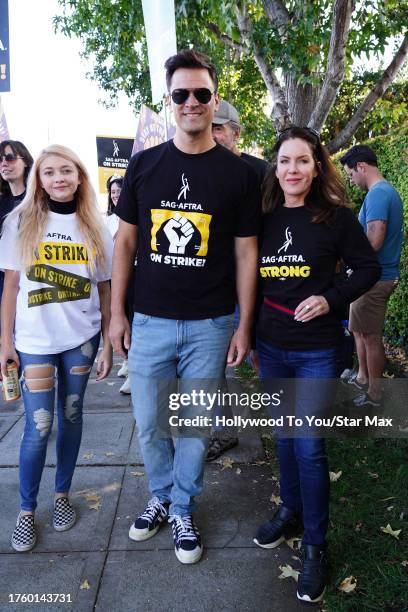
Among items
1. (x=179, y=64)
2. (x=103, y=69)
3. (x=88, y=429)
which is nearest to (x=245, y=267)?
(x=179, y=64)

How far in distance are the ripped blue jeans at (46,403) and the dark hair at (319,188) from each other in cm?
122

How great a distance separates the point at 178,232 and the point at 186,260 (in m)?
0.13

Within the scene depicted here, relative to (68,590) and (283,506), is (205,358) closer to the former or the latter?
(283,506)

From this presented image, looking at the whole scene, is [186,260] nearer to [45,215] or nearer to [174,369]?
[174,369]

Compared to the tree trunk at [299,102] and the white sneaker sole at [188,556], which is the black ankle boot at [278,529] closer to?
the white sneaker sole at [188,556]

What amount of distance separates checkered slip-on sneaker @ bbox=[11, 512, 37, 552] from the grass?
1.49 m

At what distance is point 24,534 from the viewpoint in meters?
2.66

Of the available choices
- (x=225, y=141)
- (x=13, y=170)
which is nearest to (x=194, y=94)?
(x=225, y=141)

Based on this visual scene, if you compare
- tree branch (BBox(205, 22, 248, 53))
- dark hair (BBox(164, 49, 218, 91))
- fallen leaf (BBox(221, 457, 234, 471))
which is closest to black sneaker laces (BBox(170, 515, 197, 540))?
fallen leaf (BBox(221, 457, 234, 471))

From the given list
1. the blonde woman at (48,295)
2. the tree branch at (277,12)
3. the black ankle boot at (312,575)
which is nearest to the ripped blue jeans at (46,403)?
the blonde woman at (48,295)

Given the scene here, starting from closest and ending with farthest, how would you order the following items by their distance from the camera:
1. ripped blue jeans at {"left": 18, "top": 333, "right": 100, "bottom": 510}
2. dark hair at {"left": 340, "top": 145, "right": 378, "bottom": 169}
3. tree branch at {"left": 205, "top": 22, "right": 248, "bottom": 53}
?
ripped blue jeans at {"left": 18, "top": 333, "right": 100, "bottom": 510} < dark hair at {"left": 340, "top": 145, "right": 378, "bottom": 169} < tree branch at {"left": 205, "top": 22, "right": 248, "bottom": 53}

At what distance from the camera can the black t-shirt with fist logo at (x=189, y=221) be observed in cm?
237

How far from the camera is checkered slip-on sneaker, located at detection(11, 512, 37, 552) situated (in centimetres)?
263

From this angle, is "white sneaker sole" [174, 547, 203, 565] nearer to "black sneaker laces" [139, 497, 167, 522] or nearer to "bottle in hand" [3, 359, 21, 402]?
"black sneaker laces" [139, 497, 167, 522]
